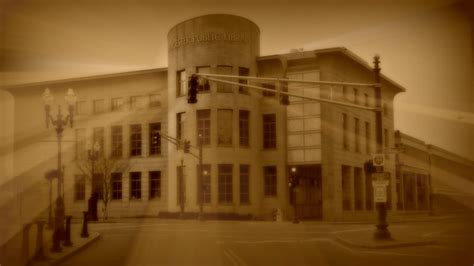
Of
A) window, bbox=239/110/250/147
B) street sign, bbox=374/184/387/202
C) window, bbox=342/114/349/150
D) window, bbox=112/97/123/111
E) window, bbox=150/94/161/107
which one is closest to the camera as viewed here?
street sign, bbox=374/184/387/202

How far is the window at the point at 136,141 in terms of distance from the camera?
45.1m

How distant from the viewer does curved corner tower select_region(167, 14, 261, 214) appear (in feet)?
134

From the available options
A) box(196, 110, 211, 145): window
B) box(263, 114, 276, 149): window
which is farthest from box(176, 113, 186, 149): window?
box(263, 114, 276, 149): window

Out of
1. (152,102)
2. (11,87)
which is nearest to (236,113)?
(152,102)

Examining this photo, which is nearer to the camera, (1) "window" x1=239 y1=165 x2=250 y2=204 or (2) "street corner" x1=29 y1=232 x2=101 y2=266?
(2) "street corner" x1=29 y1=232 x2=101 y2=266

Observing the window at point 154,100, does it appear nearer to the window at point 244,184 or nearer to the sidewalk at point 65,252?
the window at point 244,184

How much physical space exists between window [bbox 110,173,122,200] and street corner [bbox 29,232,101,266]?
20437mm

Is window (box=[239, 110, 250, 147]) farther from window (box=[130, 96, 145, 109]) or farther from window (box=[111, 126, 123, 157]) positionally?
window (box=[111, 126, 123, 157])

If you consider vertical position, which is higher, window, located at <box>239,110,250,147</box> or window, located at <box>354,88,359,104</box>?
window, located at <box>354,88,359,104</box>

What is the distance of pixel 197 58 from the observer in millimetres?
41562

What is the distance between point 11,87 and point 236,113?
27.3m

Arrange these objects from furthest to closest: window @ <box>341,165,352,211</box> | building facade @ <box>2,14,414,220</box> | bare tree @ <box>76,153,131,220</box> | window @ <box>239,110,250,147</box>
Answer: window @ <box>239,110,250,147</box>
window @ <box>341,165,352,211</box>
building facade @ <box>2,14,414,220</box>
bare tree @ <box>76,153,131,220</box>

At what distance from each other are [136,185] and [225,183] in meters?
7.88

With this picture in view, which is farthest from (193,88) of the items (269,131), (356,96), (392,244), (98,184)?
(356,96)
